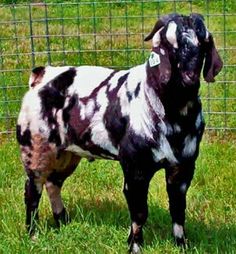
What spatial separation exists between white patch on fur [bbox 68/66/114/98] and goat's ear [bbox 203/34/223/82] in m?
0.78

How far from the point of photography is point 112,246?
5051mm

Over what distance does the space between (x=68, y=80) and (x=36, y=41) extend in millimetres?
4763

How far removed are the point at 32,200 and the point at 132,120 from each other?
3.38 feet

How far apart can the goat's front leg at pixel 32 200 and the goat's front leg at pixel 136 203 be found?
67cm

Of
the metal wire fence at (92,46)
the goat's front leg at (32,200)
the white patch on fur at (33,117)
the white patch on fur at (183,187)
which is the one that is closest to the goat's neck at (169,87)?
the white patch on fur at (183,187)

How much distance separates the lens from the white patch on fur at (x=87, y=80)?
501cm

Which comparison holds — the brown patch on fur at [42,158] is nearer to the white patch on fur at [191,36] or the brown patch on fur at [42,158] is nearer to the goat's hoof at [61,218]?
the goat's hoof at [61,218]

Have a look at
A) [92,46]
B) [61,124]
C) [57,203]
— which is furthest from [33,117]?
[92,46]

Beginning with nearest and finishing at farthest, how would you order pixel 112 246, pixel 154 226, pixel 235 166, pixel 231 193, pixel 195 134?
pixel 195 134 < pixel 112 246 < pixel 154 226 < pixel 231 193 < pixel 235 166

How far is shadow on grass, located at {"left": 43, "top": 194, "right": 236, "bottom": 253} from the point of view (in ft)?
16.7

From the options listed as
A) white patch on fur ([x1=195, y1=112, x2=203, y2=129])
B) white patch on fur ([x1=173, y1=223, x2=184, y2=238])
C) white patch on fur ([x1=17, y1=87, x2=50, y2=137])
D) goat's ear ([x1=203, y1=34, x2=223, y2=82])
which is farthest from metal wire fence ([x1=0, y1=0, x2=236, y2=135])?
goat's ear ([x1=203, y1=34, x2=223, y2=82])

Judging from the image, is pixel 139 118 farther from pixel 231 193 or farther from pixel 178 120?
pixel 231 193

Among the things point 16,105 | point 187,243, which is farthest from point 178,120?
point 16,105

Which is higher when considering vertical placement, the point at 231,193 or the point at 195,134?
the point at 195,134
